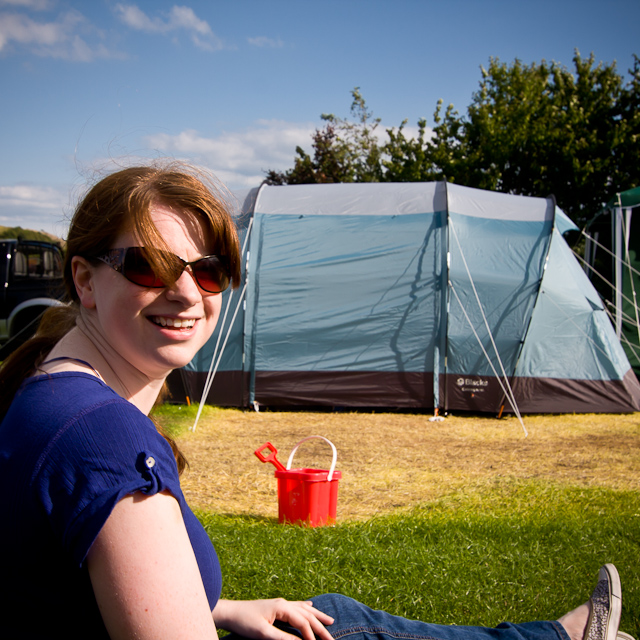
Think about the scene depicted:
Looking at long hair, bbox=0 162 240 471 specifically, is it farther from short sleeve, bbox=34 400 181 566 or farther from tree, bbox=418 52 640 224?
tree, bbox=418 52 640 224

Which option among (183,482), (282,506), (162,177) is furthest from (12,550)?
(183,482)

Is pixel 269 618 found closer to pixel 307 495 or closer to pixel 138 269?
pixel 138 269

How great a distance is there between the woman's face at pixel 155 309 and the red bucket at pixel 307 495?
6.78ft

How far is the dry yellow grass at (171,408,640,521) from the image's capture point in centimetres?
401

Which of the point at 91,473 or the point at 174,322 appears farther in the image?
the point at 174,322

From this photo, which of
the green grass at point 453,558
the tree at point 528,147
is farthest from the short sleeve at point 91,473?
the tree at point 528,147

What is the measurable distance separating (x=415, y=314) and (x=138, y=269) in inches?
229

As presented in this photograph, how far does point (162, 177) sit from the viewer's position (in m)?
1.17

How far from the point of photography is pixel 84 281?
1188 millimetres

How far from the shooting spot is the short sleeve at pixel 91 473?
2.64 ft

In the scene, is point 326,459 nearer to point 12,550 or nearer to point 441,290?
point 441,290

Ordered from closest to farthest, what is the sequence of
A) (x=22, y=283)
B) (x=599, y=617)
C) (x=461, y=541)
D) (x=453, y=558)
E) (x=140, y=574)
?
(x=140, y=574) → (x=599, y=617) → (x=453, y=558) → (x=461, y=541) → (x=22, y=283)

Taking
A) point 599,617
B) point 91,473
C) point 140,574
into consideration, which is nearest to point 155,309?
point 91,473

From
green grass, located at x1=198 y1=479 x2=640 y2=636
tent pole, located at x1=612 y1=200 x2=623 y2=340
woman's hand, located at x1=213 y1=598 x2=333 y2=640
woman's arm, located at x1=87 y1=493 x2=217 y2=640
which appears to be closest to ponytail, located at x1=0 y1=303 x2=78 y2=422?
woman's arm, located at x1=87 y1=493 x2=217 y2=640
